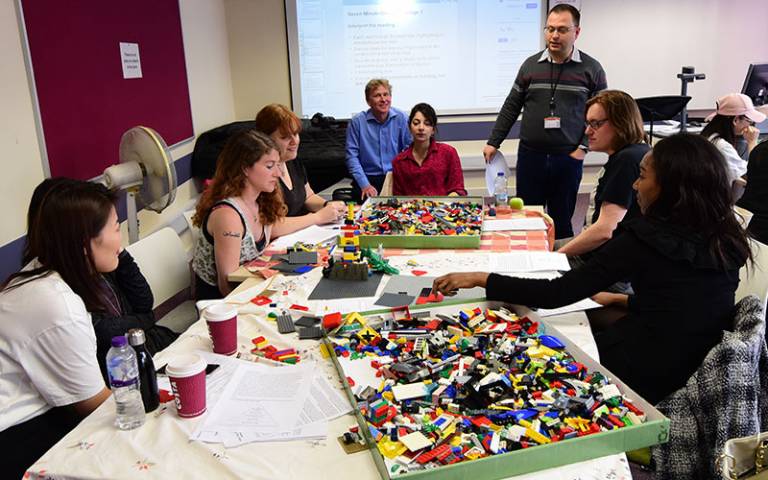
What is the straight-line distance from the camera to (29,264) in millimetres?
1746

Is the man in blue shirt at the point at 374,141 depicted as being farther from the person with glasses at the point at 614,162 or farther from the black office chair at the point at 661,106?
the black office chair at the point at 661,106

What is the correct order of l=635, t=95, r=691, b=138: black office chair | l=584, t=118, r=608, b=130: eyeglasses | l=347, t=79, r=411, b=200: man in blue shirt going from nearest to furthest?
l=584, t=118, r=608, b=130: eyeglasses, l=347, t=79, r=411, b=200: man in blue shirt, l=635, t=95, r=691, b=138: black office chair

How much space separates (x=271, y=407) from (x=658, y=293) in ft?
3.78

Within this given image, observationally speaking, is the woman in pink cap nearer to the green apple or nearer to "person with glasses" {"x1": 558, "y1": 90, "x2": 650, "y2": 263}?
"person with glasses" {"x1": 558, "y1": 90, "x2": 650, "y2": 263}

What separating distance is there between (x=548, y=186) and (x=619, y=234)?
229cm

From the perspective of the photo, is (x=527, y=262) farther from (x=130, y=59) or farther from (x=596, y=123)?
(x=130, y=59)

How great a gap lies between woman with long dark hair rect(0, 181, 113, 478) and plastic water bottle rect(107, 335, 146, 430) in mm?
255

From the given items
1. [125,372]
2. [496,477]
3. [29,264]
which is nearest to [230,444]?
[125,372]

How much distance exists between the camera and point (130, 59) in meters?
3.94

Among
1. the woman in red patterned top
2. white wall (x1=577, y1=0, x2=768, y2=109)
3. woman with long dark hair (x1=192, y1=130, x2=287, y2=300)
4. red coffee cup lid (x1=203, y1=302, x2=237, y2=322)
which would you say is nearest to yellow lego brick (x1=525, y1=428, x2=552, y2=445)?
red coffee cup lid (x1=203, y1=302, x2=237, y2=322)

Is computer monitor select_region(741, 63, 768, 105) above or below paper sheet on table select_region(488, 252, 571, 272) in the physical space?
above

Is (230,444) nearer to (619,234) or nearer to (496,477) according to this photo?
(496,477)

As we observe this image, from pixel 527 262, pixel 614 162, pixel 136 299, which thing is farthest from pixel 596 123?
pixel 136 299

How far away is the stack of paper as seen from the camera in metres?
1.32
